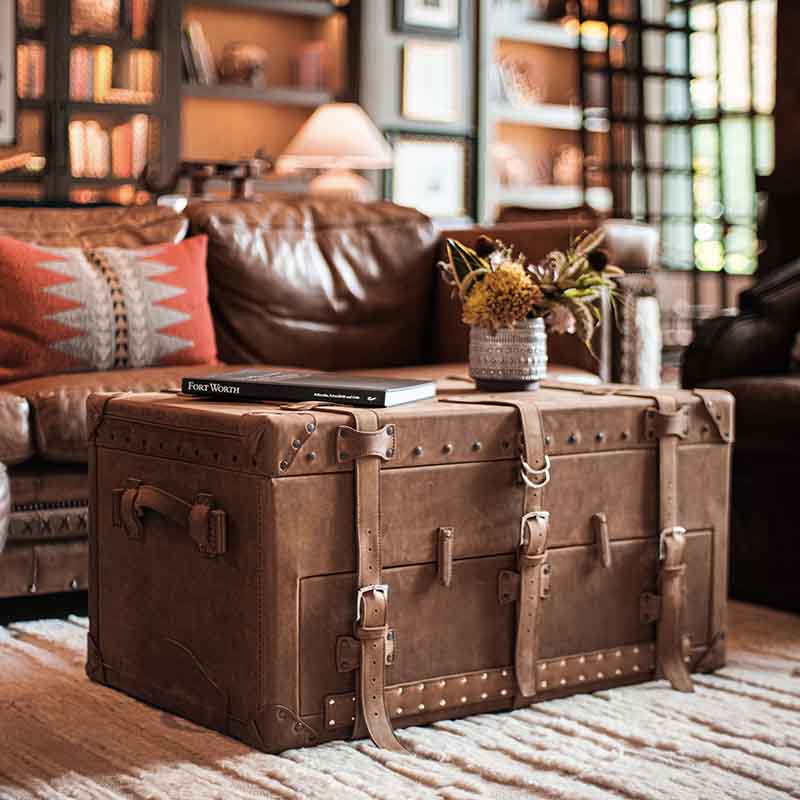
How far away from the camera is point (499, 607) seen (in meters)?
2.24

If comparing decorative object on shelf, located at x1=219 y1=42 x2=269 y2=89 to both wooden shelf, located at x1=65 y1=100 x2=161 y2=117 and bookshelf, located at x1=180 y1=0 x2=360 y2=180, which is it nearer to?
bookshelf, located at x1=180 y1=0 x2=360 y2=180

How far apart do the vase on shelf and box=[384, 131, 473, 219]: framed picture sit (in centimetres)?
504

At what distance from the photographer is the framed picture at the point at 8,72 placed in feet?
20.9

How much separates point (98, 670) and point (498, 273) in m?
1.00

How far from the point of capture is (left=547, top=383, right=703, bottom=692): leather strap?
2391 millimetres

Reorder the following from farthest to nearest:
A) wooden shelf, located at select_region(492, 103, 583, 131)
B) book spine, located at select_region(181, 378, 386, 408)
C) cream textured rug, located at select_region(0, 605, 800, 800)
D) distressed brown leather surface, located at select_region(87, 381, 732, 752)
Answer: wooden shelf, located at select_region(492, 103, 583, 131) < book spine, located at select_region(181, 378, 386, 408) < distressed brown leather surface, located at select_region(87, 381, 732, 752) < cream textured rug, located at select_region(0, 605, 800, 800)

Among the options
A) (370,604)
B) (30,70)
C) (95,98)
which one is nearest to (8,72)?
(30,70)

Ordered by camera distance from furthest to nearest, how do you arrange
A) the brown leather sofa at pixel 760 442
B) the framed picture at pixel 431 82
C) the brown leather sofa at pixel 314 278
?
the framed picture at pixel 431 82 < the brown leather sofa at pixel 314 278 < the brown leather sofa at pixel 760 442

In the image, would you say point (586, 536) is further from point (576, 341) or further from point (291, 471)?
point (576, 341)

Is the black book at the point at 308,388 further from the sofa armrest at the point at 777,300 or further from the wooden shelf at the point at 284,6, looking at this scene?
the wooden shelf at the point at 284,6

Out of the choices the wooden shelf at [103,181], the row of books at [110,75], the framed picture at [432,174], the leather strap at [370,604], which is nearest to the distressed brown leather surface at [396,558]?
the leather strap at [370,604]

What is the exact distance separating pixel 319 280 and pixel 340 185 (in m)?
3.60

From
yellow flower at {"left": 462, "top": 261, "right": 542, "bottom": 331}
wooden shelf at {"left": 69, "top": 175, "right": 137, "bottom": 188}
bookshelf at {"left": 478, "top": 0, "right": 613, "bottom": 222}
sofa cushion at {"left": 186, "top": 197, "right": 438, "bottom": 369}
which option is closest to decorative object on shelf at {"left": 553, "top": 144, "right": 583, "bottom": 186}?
bookshelf at {"left": 478, "top": 0, "right": 613, "bottom": 222}

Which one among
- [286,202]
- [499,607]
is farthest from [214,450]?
[286,202]
